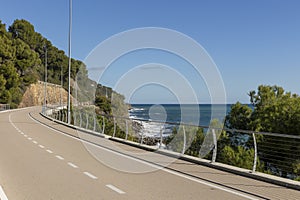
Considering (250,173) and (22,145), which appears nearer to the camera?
(250,173)

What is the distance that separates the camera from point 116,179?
8.09m

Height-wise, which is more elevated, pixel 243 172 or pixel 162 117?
pixel 162 117

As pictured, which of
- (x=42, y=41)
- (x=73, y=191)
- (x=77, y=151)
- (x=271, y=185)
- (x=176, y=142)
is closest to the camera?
(x=73, y=191)

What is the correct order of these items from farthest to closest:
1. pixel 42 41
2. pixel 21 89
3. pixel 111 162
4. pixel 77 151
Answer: pixel 42 41 < pixel 21 89 < pixel 77 151 < pixel 111 162

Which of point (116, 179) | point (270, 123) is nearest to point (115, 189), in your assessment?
point (116, 179)

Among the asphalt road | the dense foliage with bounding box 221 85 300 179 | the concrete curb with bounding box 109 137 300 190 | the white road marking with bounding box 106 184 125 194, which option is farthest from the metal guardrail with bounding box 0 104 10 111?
the white road marking with bounding box 106 184 125 194

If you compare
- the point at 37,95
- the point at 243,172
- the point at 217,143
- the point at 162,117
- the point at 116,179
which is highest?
the point at 37,95

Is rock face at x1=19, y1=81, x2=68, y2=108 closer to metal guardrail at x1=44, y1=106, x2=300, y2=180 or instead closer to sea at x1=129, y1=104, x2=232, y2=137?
sea at x1=129, y1=104, x2=232, y2=137

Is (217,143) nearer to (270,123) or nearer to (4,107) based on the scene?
(270,123)

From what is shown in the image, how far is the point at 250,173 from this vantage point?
28.5 feet

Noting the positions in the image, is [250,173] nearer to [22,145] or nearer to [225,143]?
[22,145]

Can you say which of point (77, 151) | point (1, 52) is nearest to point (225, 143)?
point (77, 151)

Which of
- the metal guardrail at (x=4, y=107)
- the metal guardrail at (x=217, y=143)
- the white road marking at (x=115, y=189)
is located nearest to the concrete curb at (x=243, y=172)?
the metal guardrail at (x=217, y=143)

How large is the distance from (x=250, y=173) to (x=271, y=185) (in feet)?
3.08
